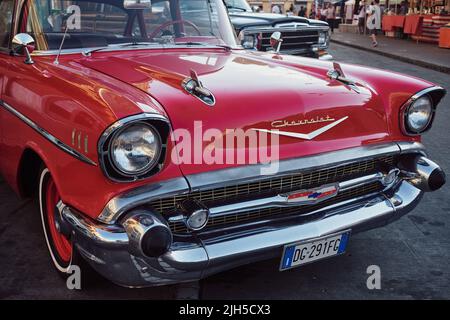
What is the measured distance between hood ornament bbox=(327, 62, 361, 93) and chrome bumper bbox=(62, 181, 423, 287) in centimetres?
77

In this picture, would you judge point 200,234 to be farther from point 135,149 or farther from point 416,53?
point 416,53

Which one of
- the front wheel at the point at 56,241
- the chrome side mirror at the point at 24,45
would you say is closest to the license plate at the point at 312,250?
the front wheel at the point at 56,241

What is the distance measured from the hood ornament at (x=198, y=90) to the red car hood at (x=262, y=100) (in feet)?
0.08

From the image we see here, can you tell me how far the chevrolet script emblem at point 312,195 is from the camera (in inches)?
99.1

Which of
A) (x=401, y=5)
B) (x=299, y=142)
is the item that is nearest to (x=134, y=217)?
(x=299, y=142)

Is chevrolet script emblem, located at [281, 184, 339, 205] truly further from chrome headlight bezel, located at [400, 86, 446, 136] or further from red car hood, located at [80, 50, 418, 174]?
chrome headlight bezel, located at [400, 86, 446, 136]

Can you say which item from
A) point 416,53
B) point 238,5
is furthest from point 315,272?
point 416,53

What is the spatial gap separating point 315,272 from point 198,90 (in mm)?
1242

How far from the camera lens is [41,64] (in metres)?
3.04

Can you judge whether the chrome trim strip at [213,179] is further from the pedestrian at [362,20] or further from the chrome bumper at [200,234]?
the pedestrian at [362,20]

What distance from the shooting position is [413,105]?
2986 millimetres

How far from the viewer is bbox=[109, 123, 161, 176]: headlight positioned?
2156mm

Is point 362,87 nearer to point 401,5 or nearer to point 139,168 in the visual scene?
point 139,168
